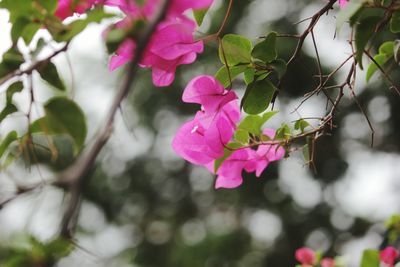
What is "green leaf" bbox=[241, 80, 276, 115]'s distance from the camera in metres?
0.56

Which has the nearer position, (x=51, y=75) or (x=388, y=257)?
(x=51, y=75)

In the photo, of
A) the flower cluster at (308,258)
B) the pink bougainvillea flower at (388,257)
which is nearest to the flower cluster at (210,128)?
the pink bougainvillea flower at (388,257)

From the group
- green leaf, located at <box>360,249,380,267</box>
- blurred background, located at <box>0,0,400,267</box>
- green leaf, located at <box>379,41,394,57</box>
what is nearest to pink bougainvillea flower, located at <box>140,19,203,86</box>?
green leaf, located at <box>379,41,394,57</box>

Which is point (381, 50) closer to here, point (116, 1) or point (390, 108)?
point (116, 1)

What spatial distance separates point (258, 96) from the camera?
22.2 inches

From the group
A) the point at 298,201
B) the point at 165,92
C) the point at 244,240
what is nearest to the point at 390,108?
the point at 298,201

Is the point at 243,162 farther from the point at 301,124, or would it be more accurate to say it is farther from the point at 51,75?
the point at 51,75

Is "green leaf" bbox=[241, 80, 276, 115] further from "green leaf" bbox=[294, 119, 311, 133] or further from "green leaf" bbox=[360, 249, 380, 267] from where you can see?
"green leaf" bbox=[360, 249, 380, 267]

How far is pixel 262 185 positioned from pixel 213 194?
0.63 m

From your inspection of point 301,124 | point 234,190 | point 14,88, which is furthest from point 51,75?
point 234,190

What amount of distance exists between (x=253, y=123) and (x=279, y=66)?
4.3 inches

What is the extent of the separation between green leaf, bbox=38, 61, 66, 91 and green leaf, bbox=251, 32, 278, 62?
0.64 feet

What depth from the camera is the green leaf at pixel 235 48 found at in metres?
0.54

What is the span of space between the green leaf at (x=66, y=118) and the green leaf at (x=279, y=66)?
25 cm
